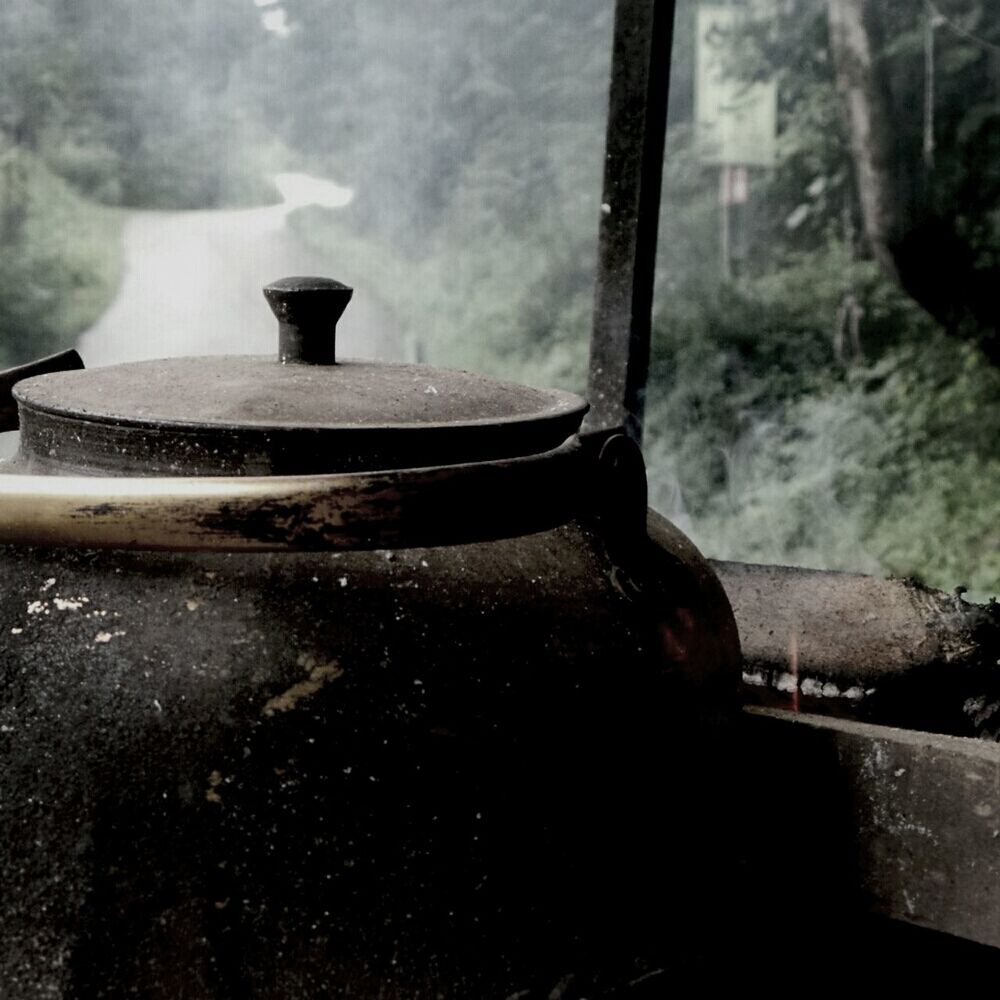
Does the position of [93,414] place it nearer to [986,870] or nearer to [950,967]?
[986,870]

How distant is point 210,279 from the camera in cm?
1023

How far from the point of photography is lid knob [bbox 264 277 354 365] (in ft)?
4.87

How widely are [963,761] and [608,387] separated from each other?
1885 millimetres

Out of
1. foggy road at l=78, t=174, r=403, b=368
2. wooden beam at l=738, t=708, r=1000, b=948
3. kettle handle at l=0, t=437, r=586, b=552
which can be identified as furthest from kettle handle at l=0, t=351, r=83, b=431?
foggy road at l=78, t=174, r=403, b=368

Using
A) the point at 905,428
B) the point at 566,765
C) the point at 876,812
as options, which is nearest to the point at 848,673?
the point at 876,812

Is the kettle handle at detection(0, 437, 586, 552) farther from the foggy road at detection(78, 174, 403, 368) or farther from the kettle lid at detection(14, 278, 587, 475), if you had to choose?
the foggy road at detection(78, 174, 403, 368)

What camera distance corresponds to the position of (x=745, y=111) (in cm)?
888

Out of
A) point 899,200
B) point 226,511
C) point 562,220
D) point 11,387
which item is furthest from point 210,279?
point 226,511

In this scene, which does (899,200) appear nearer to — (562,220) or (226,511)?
(562,220)

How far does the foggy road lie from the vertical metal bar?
665cm

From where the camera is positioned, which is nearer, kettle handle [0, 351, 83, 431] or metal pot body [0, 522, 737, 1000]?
metal pot body [0, 522, 737, 1000]

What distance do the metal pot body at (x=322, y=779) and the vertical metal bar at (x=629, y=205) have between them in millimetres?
2020

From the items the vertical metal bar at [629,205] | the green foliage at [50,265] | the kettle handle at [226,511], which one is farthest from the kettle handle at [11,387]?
the green foliage at [50,265]

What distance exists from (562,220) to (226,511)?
30.4ft
